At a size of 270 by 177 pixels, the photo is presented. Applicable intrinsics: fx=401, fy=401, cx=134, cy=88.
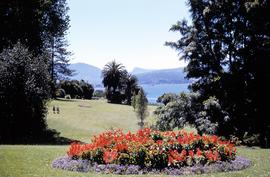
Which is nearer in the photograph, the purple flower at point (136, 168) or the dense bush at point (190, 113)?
the purple flower at point (136, 168)

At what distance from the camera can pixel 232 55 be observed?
1443 inches

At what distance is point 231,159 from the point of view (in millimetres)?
17812

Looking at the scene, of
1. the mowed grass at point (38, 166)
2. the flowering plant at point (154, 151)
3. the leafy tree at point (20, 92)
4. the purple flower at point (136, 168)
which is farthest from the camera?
the leafy tree at point (20, 92)

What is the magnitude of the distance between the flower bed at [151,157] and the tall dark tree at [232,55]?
17.5 metres

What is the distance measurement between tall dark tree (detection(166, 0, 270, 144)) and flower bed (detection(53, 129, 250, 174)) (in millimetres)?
17495

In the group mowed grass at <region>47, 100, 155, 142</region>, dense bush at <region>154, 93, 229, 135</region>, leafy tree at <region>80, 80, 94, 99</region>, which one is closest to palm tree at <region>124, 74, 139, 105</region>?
leafy tree at <region>80, 80, 94, 99</region>

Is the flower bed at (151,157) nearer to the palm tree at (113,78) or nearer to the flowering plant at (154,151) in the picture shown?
the flowering plant at (154,151)

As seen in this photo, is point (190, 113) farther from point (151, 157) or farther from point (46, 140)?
point (151, 157)

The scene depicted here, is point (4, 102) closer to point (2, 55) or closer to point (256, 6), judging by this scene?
point (2, 55)

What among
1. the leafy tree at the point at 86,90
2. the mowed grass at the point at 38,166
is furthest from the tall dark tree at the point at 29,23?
the leafy tree at the point at 86,90

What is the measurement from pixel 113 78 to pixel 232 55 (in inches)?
2612

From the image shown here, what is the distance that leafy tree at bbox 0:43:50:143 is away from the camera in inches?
1319

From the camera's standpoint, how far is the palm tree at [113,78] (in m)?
101

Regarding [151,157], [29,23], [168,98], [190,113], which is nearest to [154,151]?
Answer: [151,157]
